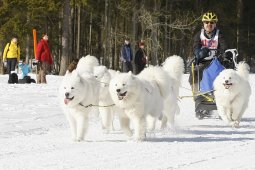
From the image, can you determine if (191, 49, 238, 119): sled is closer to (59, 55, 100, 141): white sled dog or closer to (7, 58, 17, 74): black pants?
(59, 55, 100, 141): white sled dog

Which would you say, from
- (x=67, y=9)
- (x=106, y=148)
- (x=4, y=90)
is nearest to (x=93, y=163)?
(x=106, y=148)

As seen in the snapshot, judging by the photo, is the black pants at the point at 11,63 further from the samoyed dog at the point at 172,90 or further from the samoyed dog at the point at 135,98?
the samoyed dog at the point at 135,98

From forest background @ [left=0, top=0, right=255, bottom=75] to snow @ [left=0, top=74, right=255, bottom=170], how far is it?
1351 cm

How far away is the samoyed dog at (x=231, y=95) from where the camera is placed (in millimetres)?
8195

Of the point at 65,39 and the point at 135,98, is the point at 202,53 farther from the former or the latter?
the point at 65,39

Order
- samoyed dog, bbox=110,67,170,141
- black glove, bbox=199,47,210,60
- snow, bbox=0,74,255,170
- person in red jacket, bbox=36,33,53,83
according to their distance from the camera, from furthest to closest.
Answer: person in red jacket, bbox=36,33,53,83
black glove, bbox=199,47,210,60
samoyed dog, bbox=110,67,170,141
snow, bbox=0,74,255,170

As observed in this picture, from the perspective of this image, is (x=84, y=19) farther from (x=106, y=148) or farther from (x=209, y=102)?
(x=106, y=148)

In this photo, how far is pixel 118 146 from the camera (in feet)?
19.9

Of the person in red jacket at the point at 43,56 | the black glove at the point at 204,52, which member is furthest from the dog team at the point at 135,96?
the person in red jacket at the point at 43,56

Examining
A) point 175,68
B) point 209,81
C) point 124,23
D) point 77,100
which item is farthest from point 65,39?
point 77,100

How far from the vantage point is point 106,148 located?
591 cm

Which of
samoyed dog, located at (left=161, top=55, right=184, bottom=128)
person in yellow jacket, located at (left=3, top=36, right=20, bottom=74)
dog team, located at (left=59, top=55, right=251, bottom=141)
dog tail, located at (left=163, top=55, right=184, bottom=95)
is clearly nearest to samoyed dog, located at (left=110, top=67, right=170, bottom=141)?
dog team, located at (left=59, top=55, right=251, bottom=141)

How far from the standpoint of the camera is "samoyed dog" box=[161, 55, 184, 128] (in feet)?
25.5

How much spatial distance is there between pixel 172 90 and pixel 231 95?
108 centimetres
